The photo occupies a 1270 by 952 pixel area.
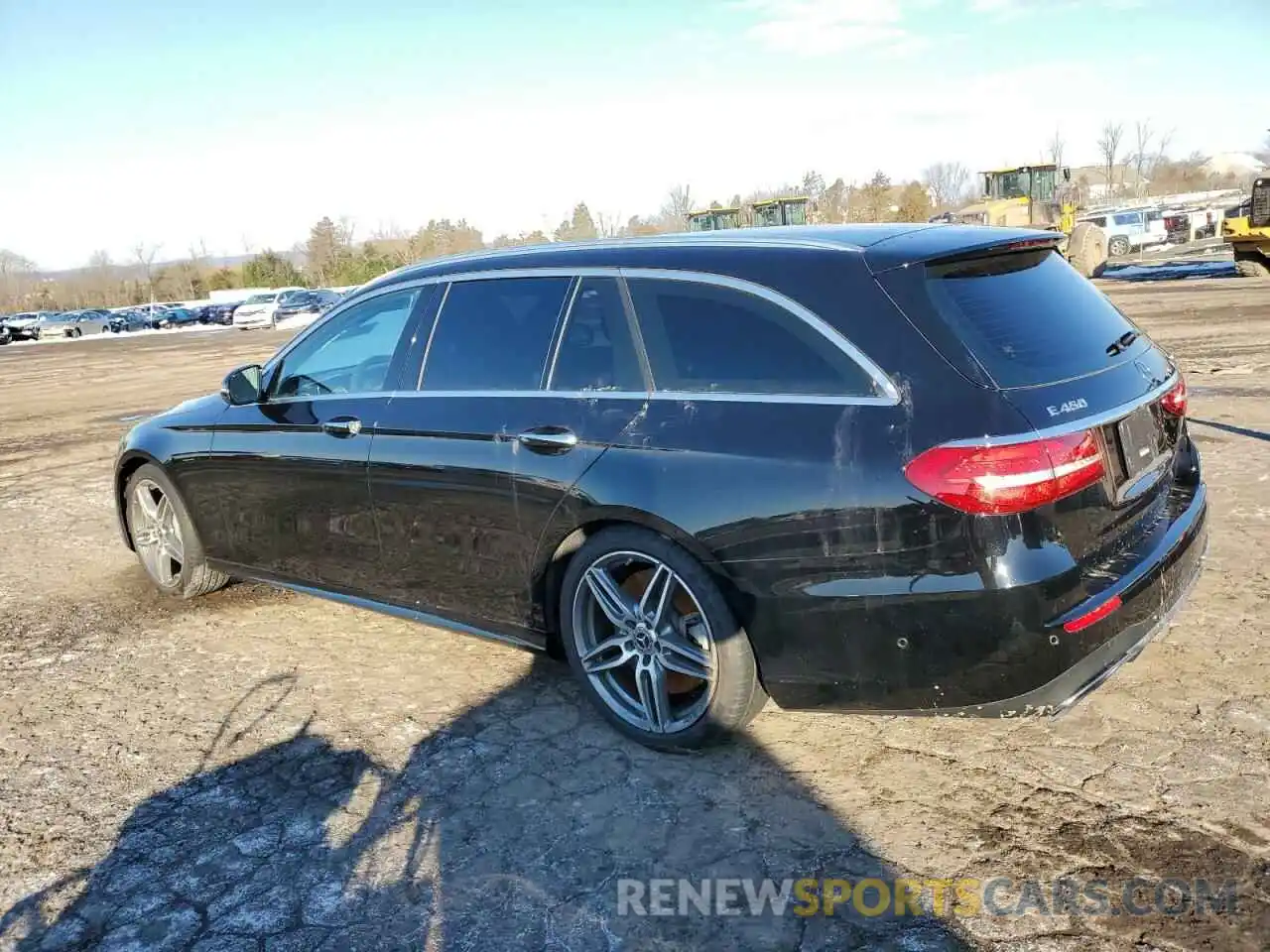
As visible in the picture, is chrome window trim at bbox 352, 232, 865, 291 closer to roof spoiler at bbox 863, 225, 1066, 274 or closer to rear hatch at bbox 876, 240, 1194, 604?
roof spoiler at bbox 863, 225, 1066, 274

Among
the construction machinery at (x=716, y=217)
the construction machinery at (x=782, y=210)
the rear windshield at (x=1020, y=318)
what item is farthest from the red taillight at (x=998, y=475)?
the construction machinery at (x=716, y=217)

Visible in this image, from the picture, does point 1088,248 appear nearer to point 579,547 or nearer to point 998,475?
point 579,547

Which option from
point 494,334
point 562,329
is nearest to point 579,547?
point 562,329

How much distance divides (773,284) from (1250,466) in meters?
5.02

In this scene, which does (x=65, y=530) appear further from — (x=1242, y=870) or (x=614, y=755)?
(x=1242, y=870)

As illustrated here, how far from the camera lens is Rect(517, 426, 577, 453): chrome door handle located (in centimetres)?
346

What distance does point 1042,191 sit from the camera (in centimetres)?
4044

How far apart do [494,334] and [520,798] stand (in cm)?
173

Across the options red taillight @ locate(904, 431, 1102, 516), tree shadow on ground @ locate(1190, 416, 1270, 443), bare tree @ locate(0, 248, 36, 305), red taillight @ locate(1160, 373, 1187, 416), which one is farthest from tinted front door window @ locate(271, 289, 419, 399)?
bare tree @ locate(0, 248, 36, 305)

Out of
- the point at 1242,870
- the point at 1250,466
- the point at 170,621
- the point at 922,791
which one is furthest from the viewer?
the point at 1250,466

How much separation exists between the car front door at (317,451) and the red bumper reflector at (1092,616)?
2.70m

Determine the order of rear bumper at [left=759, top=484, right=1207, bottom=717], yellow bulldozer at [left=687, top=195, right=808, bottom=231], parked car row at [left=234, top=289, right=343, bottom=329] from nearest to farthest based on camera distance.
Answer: rear bumper at [left=759, top=484, right=1207, bottom=717] → yellow bulldozer at [left=687, top=195, right=808, bottom=231] → parked car row at [left=234, top=289, right=343, bottom=329]

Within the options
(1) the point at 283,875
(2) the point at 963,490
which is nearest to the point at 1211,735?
(2) the point at 963,490

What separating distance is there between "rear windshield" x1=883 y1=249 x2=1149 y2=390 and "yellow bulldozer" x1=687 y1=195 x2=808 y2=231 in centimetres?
3444
